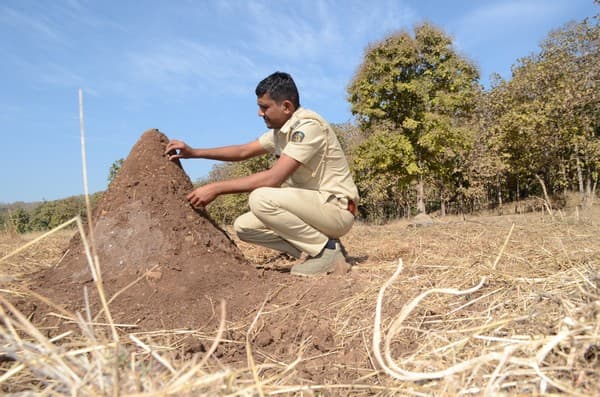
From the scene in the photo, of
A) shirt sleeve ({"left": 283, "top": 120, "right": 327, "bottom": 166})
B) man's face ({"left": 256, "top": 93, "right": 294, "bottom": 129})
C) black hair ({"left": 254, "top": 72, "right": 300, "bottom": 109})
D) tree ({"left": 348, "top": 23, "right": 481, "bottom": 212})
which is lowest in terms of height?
shirt sleeve ({"left": 283, "top": 120, "right": 327, "bottom": 166})

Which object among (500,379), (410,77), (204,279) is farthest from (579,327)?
(410,77)

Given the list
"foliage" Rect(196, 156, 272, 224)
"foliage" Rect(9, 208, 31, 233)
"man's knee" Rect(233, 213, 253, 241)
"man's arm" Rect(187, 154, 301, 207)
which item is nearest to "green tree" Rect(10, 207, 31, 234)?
"foliage" Rect(9, 208, 31, 233)

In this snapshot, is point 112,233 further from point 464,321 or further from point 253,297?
point 464,321

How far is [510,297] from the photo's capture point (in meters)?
2.26

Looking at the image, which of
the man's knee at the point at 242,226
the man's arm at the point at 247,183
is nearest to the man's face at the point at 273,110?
the man's arm at the point at 247,183

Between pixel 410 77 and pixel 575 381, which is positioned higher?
pixel 410 77

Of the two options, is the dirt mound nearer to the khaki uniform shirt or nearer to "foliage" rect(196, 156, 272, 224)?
the khaki uniform shirt

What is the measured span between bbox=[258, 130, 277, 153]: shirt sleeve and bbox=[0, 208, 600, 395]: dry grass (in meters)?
1.60

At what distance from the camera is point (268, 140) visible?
13.7 feet

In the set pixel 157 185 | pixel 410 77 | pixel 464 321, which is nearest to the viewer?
pixel 464 321

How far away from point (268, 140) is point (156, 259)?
5.88 feet

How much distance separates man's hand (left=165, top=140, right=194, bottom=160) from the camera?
3547 millimetres

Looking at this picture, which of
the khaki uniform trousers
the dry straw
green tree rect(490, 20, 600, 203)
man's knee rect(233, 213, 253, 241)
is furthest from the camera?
green tree rect(490, 20, 600, 203)

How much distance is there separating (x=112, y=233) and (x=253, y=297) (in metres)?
1.19
